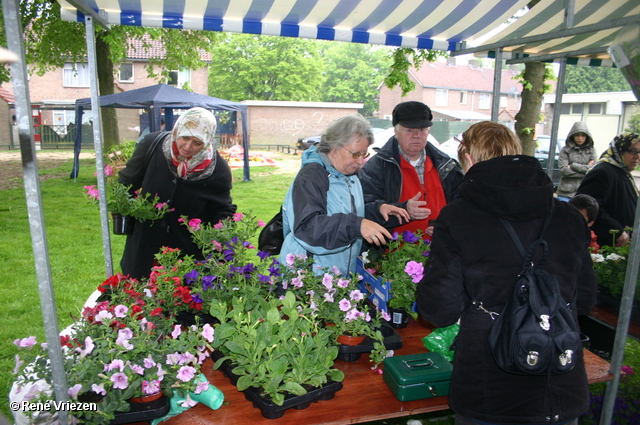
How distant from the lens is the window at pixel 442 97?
4316 cm

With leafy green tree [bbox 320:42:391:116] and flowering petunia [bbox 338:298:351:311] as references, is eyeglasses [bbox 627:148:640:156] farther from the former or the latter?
leafy green tree [bbox 320:42:391:116]

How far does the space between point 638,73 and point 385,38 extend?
183cm

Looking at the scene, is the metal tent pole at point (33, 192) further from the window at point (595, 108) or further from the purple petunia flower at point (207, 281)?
the window at point (595, 108)

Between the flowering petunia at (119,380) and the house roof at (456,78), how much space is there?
43.1 m

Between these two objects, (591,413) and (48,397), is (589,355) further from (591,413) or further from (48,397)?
(48,397)

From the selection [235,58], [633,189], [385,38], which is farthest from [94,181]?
[235,58]

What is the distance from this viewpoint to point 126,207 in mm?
2791

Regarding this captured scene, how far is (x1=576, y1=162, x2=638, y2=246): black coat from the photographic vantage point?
3.39 meters

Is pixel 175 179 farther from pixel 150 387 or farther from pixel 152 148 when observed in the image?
pixel 150 387

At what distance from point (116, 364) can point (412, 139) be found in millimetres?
2175

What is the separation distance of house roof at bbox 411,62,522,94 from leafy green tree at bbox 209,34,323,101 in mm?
10017

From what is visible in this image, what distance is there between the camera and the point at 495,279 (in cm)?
143

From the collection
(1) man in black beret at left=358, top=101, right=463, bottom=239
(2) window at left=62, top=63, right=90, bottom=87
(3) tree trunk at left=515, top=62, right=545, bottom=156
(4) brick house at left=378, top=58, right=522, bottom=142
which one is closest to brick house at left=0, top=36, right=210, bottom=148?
(2) window at left=62, top=63, right=90, bottom=87

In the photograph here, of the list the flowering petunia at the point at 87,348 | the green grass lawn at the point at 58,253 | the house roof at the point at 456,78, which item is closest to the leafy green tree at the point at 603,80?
the flowering petunia at the point at 87,348
